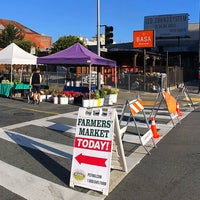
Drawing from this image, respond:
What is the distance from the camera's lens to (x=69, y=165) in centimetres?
607

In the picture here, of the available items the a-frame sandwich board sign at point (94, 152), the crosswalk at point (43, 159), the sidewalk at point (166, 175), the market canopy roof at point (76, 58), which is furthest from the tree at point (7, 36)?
the a-frame sandwich board sign at point (94, 152)

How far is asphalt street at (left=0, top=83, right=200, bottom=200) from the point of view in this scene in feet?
15.9

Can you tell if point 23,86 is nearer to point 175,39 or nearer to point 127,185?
point 127,185

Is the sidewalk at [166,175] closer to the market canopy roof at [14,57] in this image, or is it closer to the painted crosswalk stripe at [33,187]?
the painted crosswalk stripe at [33,187]

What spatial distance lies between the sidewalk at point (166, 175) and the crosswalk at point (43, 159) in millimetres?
214

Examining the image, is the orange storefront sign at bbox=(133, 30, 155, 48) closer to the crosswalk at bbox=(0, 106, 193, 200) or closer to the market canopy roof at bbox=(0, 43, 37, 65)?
the market canopy roof at bbox=(0, 43, 37, 65)

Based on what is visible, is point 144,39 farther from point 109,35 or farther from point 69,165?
point 69,165

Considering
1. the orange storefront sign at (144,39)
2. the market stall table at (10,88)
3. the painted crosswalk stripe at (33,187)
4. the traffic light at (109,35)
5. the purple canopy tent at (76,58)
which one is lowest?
the painted crosswalk stripe at (33,187)

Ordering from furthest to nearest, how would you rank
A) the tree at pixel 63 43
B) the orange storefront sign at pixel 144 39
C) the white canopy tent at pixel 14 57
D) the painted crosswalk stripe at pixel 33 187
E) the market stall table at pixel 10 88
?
the tree at pixel 63 43 < the orange storefront sign at pixel 144 39 < the white canopy tent at pixel 14 57 < the market stall table at pixel 10 88 < the painted crosswalk stripe at pixel 33 187

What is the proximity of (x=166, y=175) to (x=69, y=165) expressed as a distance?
174cm

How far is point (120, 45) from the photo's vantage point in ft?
177

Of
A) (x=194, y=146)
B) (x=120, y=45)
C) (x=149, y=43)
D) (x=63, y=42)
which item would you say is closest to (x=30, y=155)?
(x=194, y=146)

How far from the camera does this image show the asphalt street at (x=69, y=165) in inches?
190

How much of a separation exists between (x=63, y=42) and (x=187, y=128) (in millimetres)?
52438
